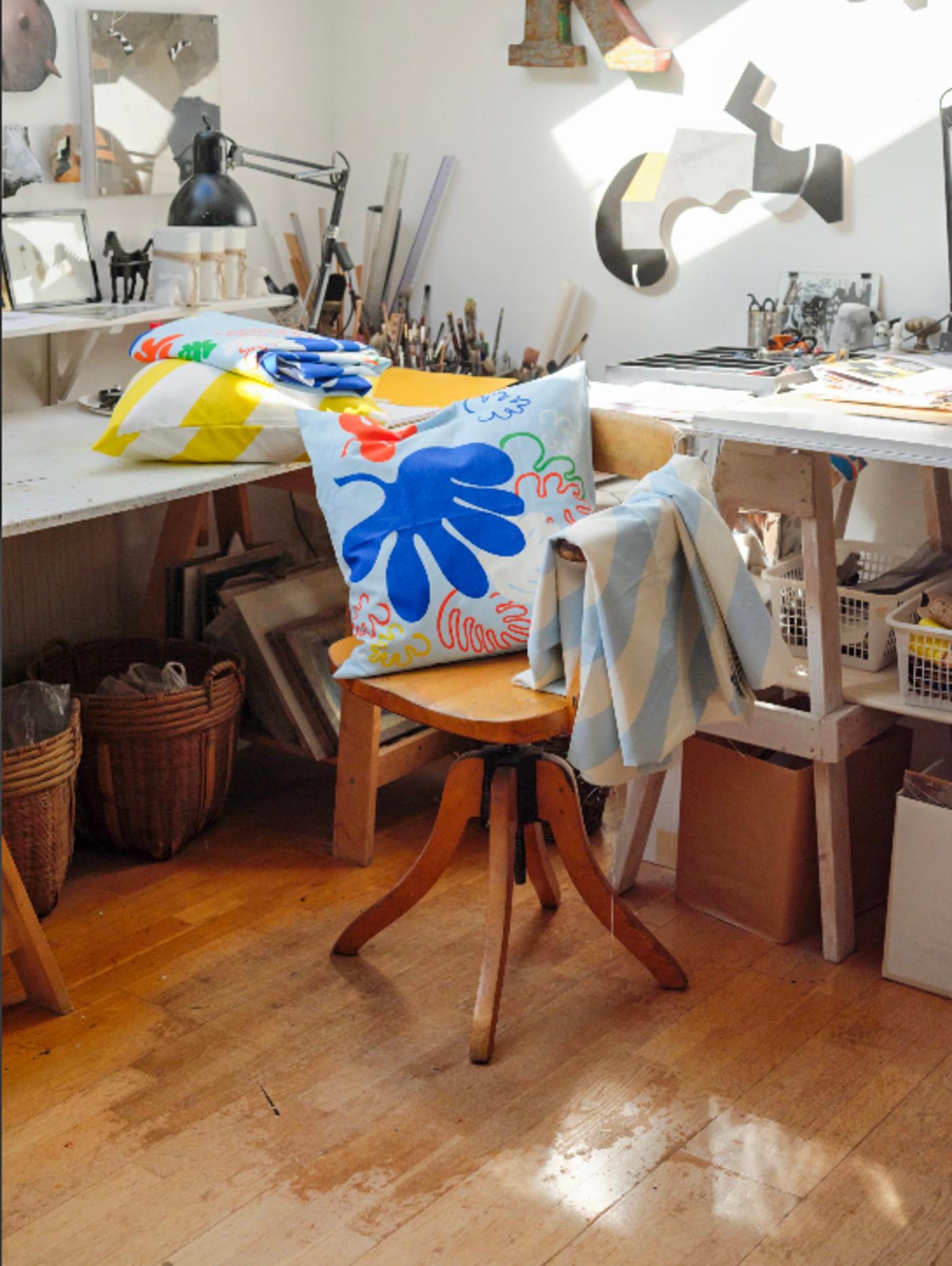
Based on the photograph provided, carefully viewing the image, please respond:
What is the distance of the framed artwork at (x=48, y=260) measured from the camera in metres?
2.82

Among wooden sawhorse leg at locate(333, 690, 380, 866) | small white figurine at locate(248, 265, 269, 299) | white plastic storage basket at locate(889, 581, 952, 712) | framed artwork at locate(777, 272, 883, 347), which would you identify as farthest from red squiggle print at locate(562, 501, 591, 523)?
small white figurine at locate(248, 265, 269, 299)

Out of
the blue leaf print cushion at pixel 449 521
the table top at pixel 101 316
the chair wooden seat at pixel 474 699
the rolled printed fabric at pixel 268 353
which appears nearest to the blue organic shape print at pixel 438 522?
the blue leaf print cushion at pixel 449 521

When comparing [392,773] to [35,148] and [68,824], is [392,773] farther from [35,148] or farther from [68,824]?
[35,148]

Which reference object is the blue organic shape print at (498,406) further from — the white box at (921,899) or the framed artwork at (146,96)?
the framed artwork at (146,96)

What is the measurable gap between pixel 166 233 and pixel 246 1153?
1.86 m

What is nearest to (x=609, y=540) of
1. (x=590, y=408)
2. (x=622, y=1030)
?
(x=590, y=408)

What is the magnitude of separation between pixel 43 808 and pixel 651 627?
110cm

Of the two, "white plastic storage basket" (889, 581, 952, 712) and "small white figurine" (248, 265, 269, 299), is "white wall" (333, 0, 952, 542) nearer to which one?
"small white figurine" (248, 265, 269, 299)

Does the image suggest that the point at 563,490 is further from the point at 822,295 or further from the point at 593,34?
the point at 593,34

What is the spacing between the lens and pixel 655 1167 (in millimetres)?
1885

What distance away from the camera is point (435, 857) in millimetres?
2266

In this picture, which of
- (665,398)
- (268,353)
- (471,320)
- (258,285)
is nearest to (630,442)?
(665,398)

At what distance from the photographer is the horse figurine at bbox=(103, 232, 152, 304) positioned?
9.66 ft

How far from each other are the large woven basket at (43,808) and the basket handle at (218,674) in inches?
9.8
